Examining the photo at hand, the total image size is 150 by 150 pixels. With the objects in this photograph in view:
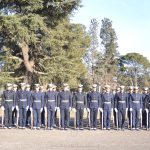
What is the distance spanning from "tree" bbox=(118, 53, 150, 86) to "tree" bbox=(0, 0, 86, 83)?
186 ft

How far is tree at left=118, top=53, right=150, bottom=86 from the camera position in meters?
89.1

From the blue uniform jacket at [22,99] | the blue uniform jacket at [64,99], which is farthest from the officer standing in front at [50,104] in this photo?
the blue uniform jacket at [22,99]

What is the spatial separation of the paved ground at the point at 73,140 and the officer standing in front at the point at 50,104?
2.04 feet

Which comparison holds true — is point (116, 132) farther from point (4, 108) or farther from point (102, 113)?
point (4, 108)

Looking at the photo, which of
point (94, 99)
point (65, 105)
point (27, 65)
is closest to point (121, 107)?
point (94, 99)

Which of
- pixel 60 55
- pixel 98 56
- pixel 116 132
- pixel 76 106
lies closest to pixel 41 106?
pixel 76 106

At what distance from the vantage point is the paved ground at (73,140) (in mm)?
11934

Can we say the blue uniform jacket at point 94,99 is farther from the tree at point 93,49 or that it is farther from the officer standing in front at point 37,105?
the tree at point 93,49

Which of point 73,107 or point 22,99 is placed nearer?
point 22,99

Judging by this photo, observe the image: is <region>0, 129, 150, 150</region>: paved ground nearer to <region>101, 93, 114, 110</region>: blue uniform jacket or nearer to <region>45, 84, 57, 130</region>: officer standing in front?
<region>45, 84, 57, 130</region>: officer standing in front

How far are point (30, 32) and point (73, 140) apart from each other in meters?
15.8

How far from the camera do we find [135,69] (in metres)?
93.8

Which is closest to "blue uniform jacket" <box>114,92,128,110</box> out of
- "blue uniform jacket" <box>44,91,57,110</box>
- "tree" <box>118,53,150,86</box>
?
"blue uniform jacket" <box>44,91,57,110</box>

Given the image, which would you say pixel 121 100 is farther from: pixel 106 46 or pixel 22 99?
pixel 106 46
